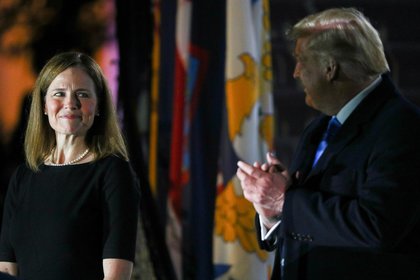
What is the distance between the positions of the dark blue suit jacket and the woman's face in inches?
17.0

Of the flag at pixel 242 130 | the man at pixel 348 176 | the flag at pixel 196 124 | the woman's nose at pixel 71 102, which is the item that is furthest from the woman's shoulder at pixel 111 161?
the flag at pixel 196 124

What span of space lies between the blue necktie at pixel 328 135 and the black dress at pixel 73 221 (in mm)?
409

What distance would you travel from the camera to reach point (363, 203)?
1.49 metres

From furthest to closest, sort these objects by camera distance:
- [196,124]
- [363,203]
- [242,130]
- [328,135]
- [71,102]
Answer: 1. [196,124]
2. [242,130]
3. [328,135]
4. [71,102]
5. [363,203]

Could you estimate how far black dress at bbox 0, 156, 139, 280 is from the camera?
152cm

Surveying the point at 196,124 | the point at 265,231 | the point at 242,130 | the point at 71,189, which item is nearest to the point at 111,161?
the point at 71,189

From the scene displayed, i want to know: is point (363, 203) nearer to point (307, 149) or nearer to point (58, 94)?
point (307, 149)

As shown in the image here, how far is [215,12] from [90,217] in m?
1.92

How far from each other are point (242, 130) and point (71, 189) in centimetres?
165

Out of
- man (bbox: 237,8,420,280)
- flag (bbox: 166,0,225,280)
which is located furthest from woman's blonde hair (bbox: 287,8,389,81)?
flag (bbox: 166,0,225,280)

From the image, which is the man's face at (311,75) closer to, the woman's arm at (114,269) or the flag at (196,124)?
the woman's arm at (114,269)

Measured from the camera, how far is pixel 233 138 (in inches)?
126

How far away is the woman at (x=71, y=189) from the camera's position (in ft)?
4.99

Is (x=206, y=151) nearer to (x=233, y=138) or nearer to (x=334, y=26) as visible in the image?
(x=233, y=138)
